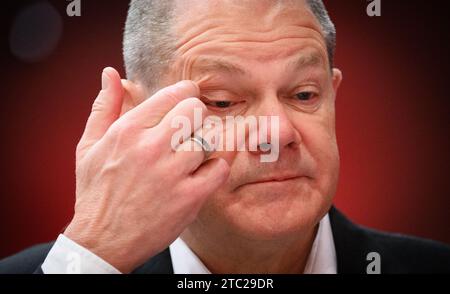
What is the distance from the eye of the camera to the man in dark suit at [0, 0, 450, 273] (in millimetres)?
1454

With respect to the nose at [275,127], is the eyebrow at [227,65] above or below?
above

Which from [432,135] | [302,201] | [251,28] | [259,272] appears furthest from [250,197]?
[432,135]

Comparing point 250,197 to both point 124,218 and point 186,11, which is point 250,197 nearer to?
point 124,218

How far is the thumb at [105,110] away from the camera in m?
1.57

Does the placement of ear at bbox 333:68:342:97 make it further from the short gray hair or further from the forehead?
the forehead

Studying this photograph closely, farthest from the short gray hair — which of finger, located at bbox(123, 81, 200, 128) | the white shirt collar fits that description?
the white shirt collar

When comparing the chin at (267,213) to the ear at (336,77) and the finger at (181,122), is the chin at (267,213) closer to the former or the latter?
the finger at (181,122)

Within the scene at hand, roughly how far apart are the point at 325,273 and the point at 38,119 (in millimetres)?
1119

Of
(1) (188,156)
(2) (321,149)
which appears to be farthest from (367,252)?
(1) (188,156)

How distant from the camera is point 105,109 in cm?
158

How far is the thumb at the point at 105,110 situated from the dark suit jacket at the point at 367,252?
1.71ft

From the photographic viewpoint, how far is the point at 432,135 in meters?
1.97

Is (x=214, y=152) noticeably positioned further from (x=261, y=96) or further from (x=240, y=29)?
(x=240, y=29)

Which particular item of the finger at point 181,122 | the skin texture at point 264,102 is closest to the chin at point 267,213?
the skin texture at point 264,102
